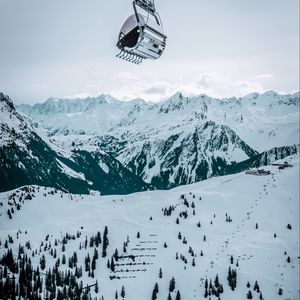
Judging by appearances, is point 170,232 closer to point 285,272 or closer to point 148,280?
point 148,280

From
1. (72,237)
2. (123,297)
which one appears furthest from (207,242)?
(72,237)

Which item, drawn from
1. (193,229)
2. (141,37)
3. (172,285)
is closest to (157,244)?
(193,229)

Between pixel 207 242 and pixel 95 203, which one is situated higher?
pixel 95 203

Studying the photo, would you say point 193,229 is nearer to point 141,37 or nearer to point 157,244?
point 157,244

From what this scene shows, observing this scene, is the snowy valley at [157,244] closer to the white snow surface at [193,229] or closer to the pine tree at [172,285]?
the pine tree at [172,285]

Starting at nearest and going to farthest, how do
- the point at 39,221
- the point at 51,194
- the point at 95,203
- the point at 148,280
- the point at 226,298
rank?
the point at 226,298 < the point at 148,280 < the point at 39,221 < the point at 95,203 < the point at 51,194

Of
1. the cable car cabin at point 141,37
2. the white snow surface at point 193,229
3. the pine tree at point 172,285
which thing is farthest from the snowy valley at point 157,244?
the cable car cabin at point 141,37

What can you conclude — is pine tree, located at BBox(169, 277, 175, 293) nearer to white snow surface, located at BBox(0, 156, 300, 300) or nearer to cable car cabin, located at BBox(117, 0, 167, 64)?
white snow surface, located at BBox(0, 156, 300, 300)
